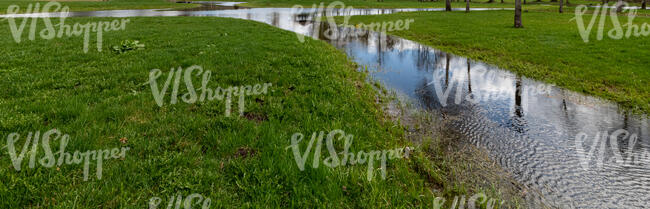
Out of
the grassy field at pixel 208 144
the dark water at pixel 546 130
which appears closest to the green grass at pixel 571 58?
the dark water at pixel 546 130

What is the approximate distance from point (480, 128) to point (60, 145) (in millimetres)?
9399

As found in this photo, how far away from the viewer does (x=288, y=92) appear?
9.59 m

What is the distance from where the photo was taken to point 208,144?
5918 millimetres


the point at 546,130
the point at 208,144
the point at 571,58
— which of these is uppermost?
the point at 571,58

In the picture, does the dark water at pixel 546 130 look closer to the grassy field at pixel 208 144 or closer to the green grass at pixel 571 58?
the green grass at pixel 571 58

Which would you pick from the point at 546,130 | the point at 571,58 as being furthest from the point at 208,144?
the point at 571,58

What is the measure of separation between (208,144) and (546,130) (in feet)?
27.8

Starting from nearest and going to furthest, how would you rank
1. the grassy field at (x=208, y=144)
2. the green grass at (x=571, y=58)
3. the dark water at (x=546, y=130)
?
1. the grassy field at (x=208, y=144)
2. the dark water at (x=546, y=130)
3. the green grass at (x=571, y=58)

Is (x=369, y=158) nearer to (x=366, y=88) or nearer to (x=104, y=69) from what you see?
(x=366, y=88)

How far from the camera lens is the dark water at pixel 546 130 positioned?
17.8 ft

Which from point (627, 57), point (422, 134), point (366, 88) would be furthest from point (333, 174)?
point (627, 57)

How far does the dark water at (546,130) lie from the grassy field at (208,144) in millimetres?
1311

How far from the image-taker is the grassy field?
4312 mm

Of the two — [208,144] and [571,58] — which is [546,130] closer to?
[208,144]
